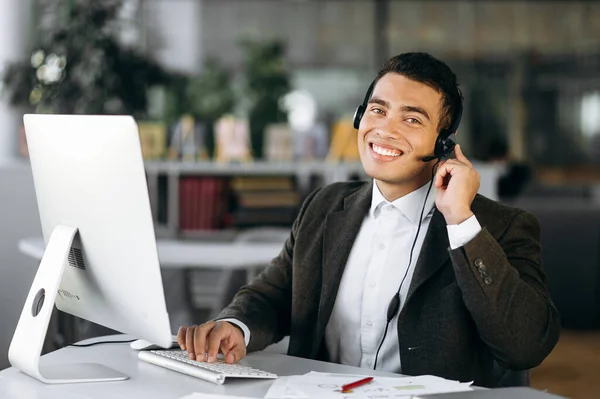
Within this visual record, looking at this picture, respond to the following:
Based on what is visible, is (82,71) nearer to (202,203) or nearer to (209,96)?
(202,203)

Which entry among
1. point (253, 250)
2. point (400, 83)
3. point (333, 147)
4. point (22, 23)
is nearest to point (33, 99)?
point (22, 23)

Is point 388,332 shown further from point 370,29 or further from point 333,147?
point 370,29

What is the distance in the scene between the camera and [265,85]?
319 inches

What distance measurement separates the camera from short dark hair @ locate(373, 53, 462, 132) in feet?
6.44

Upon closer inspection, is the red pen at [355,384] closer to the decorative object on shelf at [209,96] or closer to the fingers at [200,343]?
the fingers at [200,343]

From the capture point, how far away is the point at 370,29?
1076cm

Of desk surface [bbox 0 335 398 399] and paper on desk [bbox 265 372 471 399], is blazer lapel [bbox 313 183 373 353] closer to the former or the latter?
desk surface [bbox 0 335 398 399]

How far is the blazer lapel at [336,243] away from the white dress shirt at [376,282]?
0.8 inches

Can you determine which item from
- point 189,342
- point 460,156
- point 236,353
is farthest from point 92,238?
point 460,156

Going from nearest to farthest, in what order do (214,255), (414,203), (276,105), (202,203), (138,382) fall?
(138,382), (414,203), (214,255), (202,203), (276,105)

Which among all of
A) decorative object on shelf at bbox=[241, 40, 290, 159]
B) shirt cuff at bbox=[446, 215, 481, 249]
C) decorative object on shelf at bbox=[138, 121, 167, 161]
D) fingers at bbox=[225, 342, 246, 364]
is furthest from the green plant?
shirt cuff at bbox=[446, 215, 481, 249]

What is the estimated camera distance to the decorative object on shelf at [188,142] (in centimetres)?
632

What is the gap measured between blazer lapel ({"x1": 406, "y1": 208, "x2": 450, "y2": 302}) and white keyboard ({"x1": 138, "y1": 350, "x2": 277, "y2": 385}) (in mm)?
395

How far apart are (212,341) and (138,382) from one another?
0.20 m
